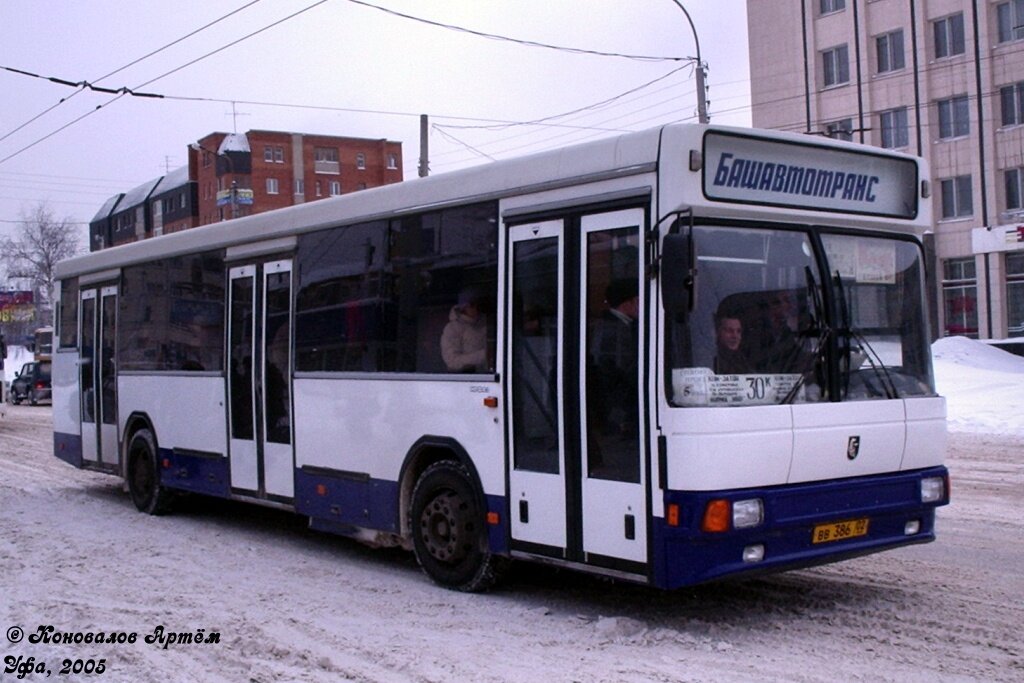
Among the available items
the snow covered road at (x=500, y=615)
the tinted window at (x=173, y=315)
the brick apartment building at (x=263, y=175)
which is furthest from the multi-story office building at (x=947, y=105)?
the brick apartment building at (x=263, y=175)

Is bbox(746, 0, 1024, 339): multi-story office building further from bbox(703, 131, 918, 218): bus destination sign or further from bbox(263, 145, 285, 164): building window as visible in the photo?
bbox(263, 145, 285, 164): building window

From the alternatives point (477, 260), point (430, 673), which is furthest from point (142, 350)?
point (430, 673)

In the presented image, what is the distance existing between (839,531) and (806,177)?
2298mm

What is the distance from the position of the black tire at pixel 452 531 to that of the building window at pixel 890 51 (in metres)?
39.7

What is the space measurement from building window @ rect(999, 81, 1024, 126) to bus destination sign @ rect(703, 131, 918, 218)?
3626 cm

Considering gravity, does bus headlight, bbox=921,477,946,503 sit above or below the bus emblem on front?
below

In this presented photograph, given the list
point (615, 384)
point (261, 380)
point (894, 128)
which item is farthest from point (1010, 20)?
point (615, 384)

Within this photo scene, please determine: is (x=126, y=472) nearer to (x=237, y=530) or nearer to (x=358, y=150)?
(x=237, y=530)

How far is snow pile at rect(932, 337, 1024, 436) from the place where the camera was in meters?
21.5

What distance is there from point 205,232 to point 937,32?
122 ft

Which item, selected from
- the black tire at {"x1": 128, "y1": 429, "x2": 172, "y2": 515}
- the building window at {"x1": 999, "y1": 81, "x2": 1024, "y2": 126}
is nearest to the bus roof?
the black tire at {"x1": 128, "y1": 429, "x2": 172, "y2": 515}

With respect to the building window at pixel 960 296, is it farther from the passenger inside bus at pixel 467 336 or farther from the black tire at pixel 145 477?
the passenger inside bus at pixel 467 336

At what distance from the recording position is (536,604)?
8367 millimetres

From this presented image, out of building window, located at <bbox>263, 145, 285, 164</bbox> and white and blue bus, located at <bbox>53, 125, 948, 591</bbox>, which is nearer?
white and blue bus, located at <bbox>53, 125, 948, 591</bbox>
